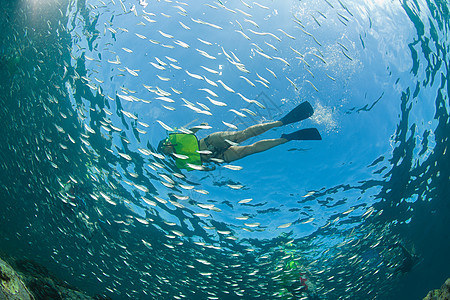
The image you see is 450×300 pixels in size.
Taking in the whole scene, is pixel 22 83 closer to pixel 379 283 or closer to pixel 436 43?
pixel 436 43

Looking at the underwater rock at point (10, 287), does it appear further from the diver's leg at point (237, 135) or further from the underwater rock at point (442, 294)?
the underwater rock at point (442, 294)

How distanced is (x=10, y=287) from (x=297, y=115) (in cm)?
635

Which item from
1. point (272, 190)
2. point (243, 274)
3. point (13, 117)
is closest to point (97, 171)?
point (13, 117)

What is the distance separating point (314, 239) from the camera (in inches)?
525

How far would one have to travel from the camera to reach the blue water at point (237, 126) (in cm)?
733

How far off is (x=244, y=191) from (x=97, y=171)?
8525 mm

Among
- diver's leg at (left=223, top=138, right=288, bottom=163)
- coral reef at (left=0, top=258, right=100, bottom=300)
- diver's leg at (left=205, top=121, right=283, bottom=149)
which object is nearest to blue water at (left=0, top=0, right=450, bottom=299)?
diver's leg at (left=205, top=121, right=283, bottom=149)

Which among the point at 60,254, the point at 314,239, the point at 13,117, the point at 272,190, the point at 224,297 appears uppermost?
the point at 60,254

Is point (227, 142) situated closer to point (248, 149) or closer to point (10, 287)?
point (248, 149)

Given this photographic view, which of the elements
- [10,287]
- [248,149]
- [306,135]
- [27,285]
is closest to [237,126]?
[248,149]

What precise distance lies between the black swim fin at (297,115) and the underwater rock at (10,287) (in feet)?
19.3

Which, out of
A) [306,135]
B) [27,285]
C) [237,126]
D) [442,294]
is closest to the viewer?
[442,294]

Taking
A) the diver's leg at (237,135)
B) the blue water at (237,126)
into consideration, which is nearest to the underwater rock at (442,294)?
the blue water at (237,126)

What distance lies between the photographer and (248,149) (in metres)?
5.82
